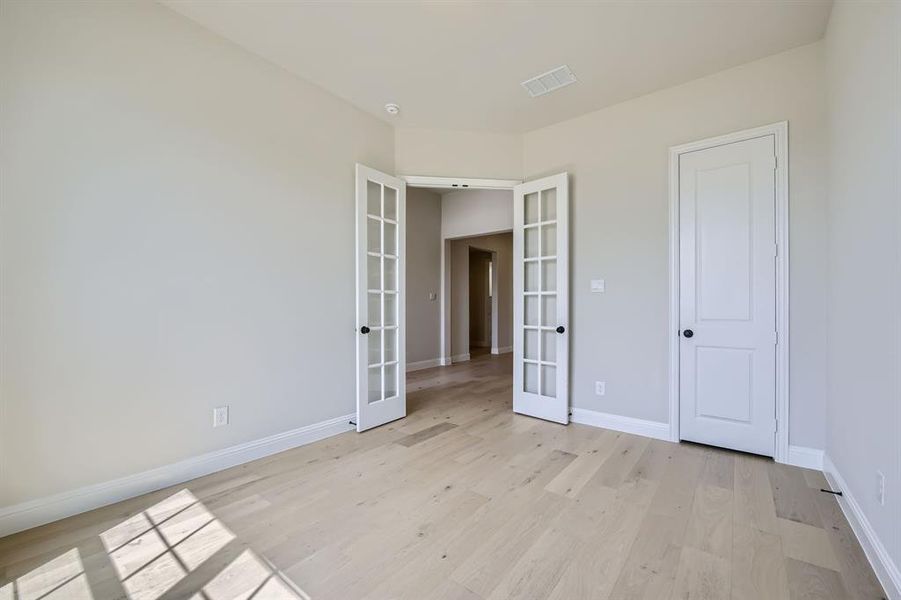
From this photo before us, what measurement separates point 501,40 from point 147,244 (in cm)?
262

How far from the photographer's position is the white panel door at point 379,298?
132 inches

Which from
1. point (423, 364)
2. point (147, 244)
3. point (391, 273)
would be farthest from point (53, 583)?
point (423, 364)

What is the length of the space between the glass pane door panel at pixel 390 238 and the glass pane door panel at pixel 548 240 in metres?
1.50

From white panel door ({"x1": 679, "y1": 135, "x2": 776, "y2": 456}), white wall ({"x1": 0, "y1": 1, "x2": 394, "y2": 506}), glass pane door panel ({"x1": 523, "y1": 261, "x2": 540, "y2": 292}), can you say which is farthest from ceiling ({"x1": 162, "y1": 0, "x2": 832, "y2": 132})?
glass pane door panel ({"x1": 523, "y1": 261, "x2": 540, "y2": 292})

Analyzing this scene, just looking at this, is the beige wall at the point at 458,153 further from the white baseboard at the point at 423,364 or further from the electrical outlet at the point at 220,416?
the white baseboard at the point at 423,364

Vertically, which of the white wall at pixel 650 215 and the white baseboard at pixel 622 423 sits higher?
the white wall at pixel 650 215

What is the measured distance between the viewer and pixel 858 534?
5.99ft

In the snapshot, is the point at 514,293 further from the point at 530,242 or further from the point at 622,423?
the point at 622,423

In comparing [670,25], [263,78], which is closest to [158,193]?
[263,78]

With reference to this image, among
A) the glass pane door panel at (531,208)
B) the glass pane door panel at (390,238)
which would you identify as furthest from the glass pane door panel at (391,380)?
the glass pane door panel at (531,208)

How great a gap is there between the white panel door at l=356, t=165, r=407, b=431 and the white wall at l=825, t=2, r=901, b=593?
10.2 ft

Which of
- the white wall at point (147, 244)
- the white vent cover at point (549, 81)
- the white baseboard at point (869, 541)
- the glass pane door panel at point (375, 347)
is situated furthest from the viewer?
the glass pane door panel at point (375, 347)

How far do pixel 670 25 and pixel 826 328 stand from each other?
2250mm

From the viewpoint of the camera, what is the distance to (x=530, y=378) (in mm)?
3939
